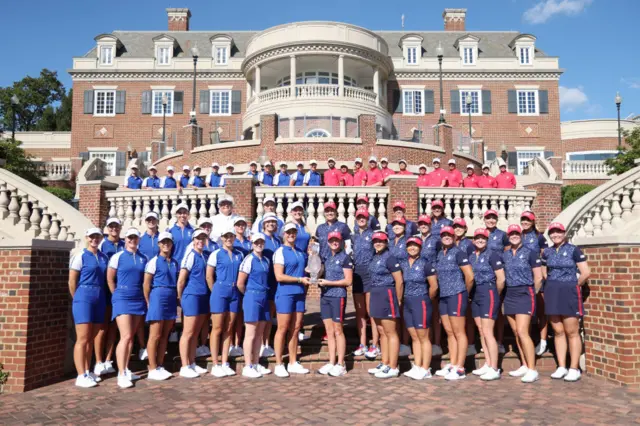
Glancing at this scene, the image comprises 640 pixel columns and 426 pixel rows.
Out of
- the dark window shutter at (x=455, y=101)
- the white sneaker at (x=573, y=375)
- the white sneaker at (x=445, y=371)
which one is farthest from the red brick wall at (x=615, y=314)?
the dark window shutter at (x=455, y=101)

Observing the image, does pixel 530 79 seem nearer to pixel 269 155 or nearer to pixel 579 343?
pixel 269 155

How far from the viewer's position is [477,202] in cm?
1181

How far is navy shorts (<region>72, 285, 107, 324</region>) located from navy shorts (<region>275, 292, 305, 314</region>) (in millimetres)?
2311

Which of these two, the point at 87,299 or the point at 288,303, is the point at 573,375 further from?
the point at 87,299

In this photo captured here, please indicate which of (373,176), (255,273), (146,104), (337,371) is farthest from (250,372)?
(146,104)

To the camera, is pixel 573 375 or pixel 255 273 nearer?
pixel 573 375

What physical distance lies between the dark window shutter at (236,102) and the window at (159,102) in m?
4.69

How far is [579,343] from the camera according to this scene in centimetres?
647

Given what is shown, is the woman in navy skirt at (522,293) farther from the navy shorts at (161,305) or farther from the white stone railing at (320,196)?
the white stone railing at (320,196)

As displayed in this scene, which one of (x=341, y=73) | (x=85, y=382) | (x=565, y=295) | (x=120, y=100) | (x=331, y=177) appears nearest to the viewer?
(x=85, y=382)

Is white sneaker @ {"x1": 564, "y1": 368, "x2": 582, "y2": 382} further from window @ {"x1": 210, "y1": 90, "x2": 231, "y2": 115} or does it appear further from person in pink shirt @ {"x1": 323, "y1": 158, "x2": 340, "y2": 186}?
window @ {"x1": 210, "y1": 90, "x2": 231, "y2": 115}

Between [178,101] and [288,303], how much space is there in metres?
34.0

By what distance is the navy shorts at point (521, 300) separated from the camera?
649 centimetres

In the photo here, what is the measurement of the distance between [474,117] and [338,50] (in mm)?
14238
